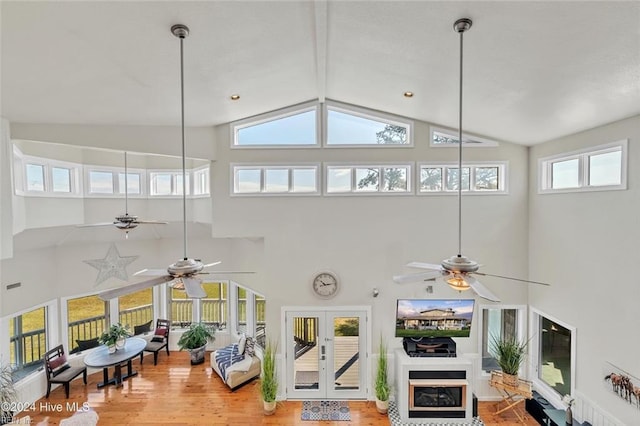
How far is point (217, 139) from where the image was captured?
5598mm

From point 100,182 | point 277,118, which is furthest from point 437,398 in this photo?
point 100,182

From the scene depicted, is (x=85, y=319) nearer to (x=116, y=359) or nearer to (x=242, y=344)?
(x=116, y=359)

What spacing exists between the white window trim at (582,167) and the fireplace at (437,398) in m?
3.52

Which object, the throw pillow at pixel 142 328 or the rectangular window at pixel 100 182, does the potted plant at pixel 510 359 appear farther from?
the rectangular window at pixel 100 182

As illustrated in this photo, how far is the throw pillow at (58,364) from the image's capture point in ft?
18.3

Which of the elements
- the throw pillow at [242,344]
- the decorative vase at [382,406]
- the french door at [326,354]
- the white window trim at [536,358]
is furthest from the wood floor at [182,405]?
the throw pillow at [242,344]

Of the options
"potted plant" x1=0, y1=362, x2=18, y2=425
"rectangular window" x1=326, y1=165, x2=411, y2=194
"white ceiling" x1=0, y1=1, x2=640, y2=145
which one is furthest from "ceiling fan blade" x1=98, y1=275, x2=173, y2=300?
"potted plant" x1=0, y1=362, x2=18, y2=425

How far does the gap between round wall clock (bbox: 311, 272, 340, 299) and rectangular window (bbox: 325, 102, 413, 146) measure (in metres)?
2.47

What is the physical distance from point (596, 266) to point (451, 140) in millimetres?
2894

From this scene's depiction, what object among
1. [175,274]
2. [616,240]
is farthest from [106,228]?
[616,240]

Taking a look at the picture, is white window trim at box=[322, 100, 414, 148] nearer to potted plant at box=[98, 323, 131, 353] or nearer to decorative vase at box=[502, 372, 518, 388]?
decorative vase at box=[502, 372, 518, 388]

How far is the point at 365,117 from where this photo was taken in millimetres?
5656

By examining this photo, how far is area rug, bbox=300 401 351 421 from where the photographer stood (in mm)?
5051

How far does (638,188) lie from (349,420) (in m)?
5.24
